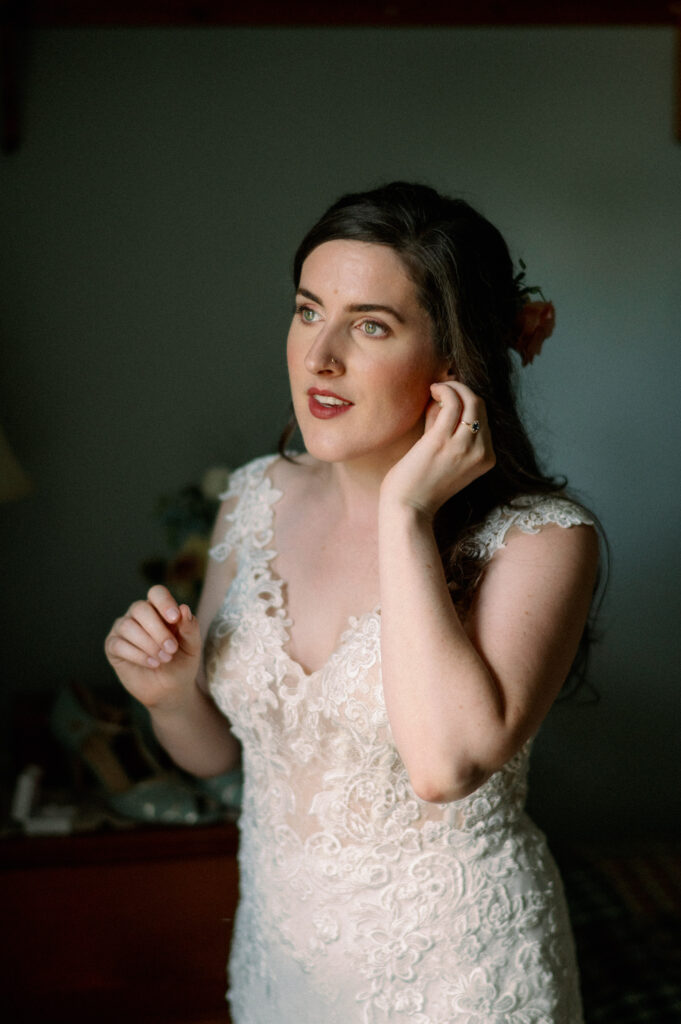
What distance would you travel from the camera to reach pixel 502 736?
0.93 m

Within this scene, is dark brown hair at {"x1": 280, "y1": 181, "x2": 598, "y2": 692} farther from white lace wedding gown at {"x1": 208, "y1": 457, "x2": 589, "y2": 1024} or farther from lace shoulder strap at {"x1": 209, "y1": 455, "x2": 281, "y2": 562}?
lace shoulder strap at {"x1": 209, "y1": 455, "x2": 281, "y2": 562}

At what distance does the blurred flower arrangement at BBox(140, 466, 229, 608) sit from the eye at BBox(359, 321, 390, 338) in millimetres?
956

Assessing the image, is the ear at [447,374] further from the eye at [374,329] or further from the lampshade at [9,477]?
the lampshade at [9,477]

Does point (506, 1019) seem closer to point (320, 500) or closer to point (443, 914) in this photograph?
point (443, 914)

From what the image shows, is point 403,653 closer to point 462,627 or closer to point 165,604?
point 462,627

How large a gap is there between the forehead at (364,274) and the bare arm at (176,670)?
41 cm

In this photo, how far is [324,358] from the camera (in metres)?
1.05

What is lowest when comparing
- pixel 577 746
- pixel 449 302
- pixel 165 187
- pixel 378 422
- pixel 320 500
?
pixel 577 746

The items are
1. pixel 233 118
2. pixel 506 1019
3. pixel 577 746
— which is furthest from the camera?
pixel 233 118

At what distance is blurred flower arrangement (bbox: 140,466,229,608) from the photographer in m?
1.97

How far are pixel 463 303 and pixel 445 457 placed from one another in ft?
0.73

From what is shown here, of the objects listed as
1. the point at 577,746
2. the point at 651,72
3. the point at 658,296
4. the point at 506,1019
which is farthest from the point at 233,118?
the point at 506,1019

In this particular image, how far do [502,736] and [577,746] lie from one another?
0.79 metres

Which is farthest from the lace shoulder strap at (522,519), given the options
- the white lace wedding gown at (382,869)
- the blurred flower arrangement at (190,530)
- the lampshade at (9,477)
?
the lampshade at (9,477)
